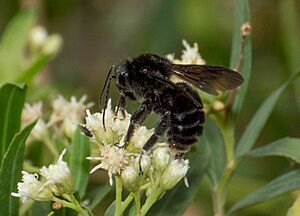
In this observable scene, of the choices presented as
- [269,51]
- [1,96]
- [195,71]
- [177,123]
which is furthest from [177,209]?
[269,51]

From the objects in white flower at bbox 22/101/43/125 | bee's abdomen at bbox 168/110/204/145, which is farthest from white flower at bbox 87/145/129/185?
white flower at bbox 22/101/43/125

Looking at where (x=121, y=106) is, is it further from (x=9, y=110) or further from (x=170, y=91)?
(x=9, y=110)

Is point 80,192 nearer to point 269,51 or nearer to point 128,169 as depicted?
point 128,169

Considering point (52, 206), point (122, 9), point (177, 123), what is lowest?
point (52, 206)

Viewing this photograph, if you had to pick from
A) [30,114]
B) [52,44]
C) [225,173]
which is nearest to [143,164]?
[225,173]

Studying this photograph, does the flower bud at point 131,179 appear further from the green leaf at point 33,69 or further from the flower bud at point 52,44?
the flower bud at point 52,44

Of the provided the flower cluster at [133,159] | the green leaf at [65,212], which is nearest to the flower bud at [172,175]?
the flower cluster at [133,159]

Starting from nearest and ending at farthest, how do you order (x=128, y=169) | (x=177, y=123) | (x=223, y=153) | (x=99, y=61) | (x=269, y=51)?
(x=128, y=169) < (x=177, y=123) < (x=223, y=153) < (x=269, y=51) < (x=99, y=61)
